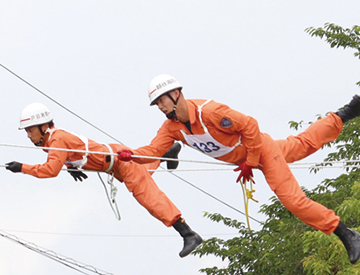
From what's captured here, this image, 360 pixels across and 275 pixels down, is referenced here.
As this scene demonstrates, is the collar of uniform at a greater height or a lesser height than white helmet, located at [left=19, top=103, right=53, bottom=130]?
lesser

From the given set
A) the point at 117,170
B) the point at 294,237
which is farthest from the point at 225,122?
the point at 294,237

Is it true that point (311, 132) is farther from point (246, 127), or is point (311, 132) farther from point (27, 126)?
point (27, 126)

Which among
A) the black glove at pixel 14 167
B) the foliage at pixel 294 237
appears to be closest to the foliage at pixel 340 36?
the foliage at pixel 294 237

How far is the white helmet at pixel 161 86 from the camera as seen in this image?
24.3ft

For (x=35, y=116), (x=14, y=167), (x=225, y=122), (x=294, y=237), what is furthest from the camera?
(x=294, y=237)

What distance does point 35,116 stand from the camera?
8039 mm

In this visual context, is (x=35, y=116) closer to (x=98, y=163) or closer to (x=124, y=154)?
(x=98, y=163)

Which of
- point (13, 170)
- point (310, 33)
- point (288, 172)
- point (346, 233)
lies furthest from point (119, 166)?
point (310, 33)

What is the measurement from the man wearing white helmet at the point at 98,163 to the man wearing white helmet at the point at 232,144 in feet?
1.69

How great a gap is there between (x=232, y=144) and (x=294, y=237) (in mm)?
4122

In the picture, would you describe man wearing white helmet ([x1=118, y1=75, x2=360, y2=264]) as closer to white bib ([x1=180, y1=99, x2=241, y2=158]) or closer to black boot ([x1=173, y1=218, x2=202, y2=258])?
white bib ([x1=180, y1=99, x2=241, y2=158])

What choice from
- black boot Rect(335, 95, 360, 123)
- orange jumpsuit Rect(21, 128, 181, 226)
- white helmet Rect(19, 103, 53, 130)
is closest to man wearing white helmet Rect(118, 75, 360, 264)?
orange jumpsuit Rect(21, 128, 181, 226)

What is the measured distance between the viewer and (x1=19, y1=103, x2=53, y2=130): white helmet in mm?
8039

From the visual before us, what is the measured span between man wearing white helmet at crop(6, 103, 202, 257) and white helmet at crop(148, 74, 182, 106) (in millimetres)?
969
